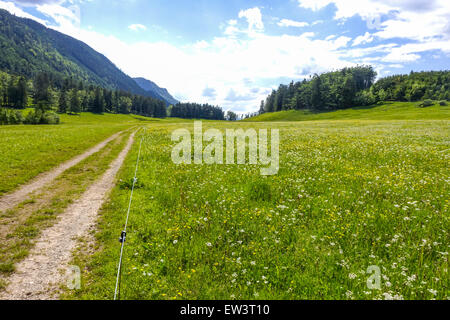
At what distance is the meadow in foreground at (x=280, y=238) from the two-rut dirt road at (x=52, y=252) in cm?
55

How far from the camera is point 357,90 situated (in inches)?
5920

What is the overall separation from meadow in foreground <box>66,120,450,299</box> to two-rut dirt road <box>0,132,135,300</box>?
55cm

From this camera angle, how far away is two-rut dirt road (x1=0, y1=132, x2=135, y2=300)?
501cm

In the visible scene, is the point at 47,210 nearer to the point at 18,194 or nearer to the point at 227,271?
the point at 18,194

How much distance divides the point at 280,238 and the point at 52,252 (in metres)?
6.67

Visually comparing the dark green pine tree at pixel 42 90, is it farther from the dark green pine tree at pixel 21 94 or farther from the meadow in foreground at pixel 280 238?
the meadow in foreground at pixel 280 238

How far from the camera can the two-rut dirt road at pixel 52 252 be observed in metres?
5.01

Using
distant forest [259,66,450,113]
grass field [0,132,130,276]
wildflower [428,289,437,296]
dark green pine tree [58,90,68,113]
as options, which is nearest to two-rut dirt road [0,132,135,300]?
grass field [0,132,130,276]

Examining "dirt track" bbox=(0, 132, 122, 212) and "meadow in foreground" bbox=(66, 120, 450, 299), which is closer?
"meadow in foreground" bbox=(66, 120, 450, 299)

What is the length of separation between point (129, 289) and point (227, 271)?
7.45 feet

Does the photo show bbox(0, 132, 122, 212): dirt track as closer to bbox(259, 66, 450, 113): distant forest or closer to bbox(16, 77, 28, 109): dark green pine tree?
bbox(16, 77, 28, 109): dark green pine tree

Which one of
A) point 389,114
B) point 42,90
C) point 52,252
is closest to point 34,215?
point 52,252

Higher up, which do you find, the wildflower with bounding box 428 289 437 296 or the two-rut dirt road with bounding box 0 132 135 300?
the wildflower with bounding box 428 289 437 296
